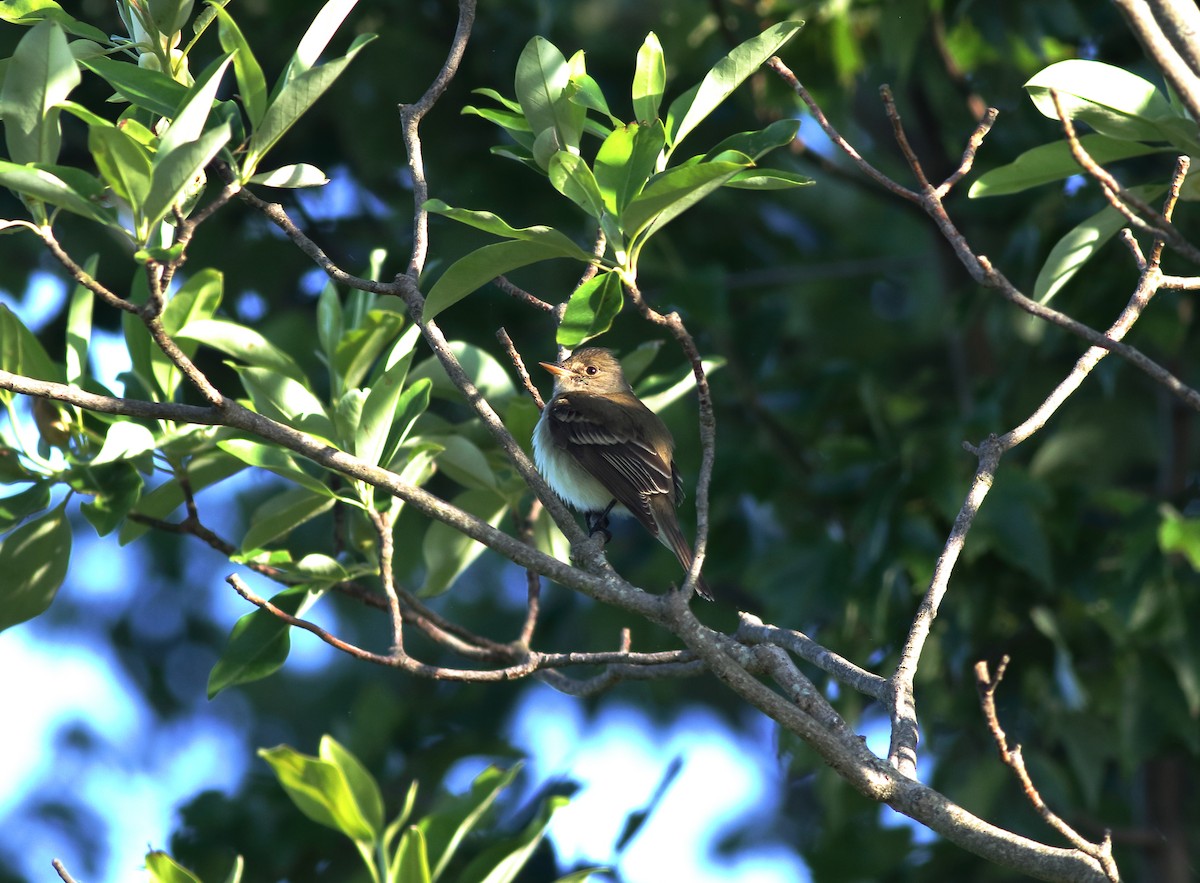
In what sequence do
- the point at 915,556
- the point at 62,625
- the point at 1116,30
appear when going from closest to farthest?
1. the point at 915,556
2. the point at 1116,30
3. the point at 62,625

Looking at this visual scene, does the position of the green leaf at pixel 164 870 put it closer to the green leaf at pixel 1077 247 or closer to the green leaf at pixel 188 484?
the green leaf at pixel 188 484

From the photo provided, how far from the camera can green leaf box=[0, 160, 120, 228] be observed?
2574mm

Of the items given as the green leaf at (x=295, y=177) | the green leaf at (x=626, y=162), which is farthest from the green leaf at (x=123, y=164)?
the green leaf at (x=626, y=162)

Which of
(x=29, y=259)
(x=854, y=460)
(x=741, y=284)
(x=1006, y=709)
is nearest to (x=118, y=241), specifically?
(x=29, y=259)

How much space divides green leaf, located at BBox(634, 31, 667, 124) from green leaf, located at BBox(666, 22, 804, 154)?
2.1 inches

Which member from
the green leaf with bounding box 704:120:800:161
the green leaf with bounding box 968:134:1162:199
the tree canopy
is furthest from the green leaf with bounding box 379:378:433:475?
the green leaf with bounding box 968:134:1162:199

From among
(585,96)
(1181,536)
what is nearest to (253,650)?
(585,96)

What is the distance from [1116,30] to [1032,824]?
350cm

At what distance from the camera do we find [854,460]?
5516 mm

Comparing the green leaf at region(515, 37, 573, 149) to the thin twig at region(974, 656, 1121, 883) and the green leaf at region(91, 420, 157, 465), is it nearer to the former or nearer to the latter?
the green leaf at region(91, 420, 157, 465)

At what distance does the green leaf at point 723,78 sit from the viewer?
291 centimetres

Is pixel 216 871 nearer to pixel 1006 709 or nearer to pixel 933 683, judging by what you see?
pixel 933 683

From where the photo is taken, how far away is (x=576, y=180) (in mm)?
2803

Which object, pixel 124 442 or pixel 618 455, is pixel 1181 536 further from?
pixel 124 442
